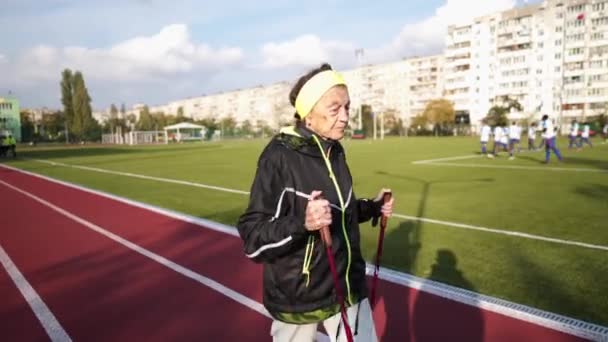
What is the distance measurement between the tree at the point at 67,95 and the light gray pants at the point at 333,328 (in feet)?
293

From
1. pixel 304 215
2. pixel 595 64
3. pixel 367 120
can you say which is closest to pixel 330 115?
pixel 304 215

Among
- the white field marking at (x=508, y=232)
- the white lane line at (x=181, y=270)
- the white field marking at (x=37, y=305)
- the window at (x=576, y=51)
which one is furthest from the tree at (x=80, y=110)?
the window at (x=576, y=51)

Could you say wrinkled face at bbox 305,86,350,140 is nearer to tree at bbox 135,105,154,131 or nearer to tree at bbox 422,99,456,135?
tree at bbox 422,99,456,135

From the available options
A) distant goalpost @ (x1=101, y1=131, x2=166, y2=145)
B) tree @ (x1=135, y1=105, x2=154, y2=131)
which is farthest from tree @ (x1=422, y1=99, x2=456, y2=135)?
tree @ (x1=135, y1=105, x2=154, y2=131)

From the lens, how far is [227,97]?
161m

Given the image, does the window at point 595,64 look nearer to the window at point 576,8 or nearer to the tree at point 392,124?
the window at point 576,8

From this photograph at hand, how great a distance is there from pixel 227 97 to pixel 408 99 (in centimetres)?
7453

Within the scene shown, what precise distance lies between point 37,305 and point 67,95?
8837 cm

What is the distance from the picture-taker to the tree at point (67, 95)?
79.7 m

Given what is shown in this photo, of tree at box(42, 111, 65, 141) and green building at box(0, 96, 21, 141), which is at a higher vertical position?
green building at box(0, 96, 21, 141)

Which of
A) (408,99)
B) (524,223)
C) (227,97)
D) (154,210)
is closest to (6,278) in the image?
(154,210)

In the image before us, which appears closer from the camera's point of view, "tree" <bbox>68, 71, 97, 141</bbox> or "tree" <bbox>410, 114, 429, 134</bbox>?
"tree" <bbox>68, 71, 97, 141</bbox>

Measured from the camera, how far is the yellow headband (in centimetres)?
195

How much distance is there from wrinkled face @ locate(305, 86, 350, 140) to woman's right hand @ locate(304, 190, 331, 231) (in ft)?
1.41
